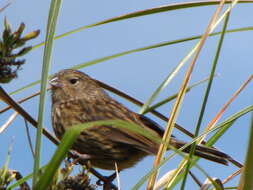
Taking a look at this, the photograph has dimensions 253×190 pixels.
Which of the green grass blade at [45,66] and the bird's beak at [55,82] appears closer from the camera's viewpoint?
the green grass blade at [45,66]

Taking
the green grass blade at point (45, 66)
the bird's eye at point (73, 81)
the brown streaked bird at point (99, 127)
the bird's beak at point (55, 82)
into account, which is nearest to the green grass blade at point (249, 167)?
the green grass blade at point (45, 66)

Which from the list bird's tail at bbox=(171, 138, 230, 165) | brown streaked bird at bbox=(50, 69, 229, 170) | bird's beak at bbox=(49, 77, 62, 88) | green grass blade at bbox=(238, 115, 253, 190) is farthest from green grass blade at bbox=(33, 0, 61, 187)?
bird's beak at bbox=(49, 77, 62, 88)

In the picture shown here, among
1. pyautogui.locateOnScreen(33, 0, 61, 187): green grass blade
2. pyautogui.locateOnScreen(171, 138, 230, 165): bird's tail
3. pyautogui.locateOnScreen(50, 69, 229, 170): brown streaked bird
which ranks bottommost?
pyautogui.locateOnScreen(33, 0, 61, 187): green grass blade

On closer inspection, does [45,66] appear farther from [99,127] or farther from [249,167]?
[99,127]

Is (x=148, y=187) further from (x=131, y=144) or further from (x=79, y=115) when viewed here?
(x=79, y=115)

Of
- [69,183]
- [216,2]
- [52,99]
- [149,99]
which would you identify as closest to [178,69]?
[149,99]

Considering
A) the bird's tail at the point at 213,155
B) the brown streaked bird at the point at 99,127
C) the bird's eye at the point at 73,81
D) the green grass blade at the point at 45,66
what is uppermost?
the bird's eye at the point at 73,81

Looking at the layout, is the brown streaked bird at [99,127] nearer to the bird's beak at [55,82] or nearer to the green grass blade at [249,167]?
the bird's beak at [55,82]

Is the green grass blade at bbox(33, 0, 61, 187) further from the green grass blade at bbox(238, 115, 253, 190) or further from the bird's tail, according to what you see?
the bird's tail

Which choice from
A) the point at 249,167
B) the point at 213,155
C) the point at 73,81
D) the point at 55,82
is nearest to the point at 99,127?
the point at 55,82
